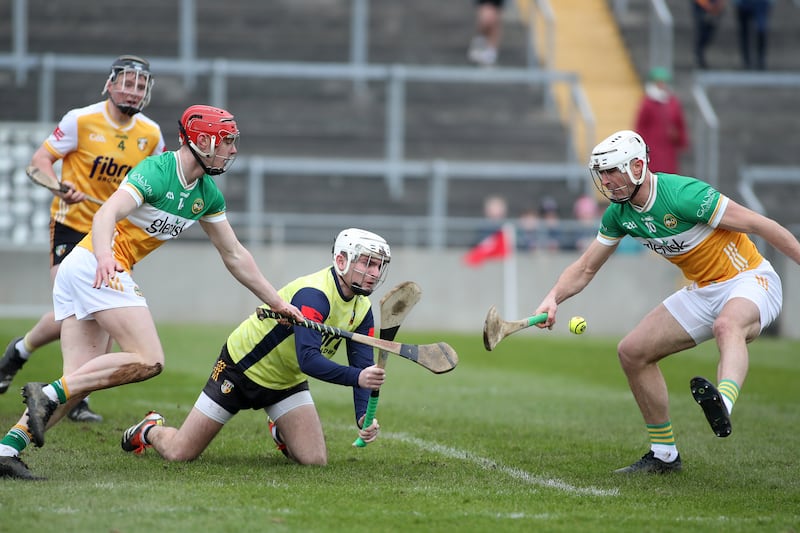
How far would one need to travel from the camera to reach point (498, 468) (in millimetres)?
7379

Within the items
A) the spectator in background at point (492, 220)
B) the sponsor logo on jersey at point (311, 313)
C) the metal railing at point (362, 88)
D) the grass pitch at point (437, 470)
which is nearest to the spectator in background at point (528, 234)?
the spectator in background at point (492, 220)

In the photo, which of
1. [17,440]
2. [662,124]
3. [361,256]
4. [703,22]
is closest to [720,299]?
[361,256]

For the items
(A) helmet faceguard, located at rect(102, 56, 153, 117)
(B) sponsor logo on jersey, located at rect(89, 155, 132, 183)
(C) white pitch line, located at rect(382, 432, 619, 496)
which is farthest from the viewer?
(B) sponsor logo on jersey, located at rect(89, 155, 132, 183)

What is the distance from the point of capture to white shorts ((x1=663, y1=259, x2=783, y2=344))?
7211 mm

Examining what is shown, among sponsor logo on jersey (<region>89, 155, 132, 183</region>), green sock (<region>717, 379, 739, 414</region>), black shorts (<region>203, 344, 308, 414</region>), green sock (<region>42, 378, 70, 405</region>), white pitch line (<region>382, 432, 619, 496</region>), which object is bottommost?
white pitch line (<region>382, 432, 619, 496</region>)

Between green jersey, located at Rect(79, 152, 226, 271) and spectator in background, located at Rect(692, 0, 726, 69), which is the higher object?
spectator in background, located at Rect(692, 0, 726, 69)

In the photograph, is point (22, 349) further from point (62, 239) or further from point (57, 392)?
point (57, 392)

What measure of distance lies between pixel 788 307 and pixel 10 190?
1230 centimetres

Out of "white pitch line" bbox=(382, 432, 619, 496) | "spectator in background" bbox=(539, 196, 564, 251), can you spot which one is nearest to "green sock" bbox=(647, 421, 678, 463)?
"white pitch line" bbox=(382, 432, 619, 496)

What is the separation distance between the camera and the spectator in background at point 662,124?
19016 millimetres

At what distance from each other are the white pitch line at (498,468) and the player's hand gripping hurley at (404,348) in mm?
838

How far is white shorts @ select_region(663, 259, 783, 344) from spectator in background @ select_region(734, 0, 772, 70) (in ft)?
56.7

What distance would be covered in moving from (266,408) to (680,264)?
8.99 feet

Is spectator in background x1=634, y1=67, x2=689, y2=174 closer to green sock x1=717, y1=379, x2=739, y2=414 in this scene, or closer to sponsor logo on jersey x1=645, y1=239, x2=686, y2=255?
sponsor logo on jersey x1=645, y1=239, x2=686, y2=255
